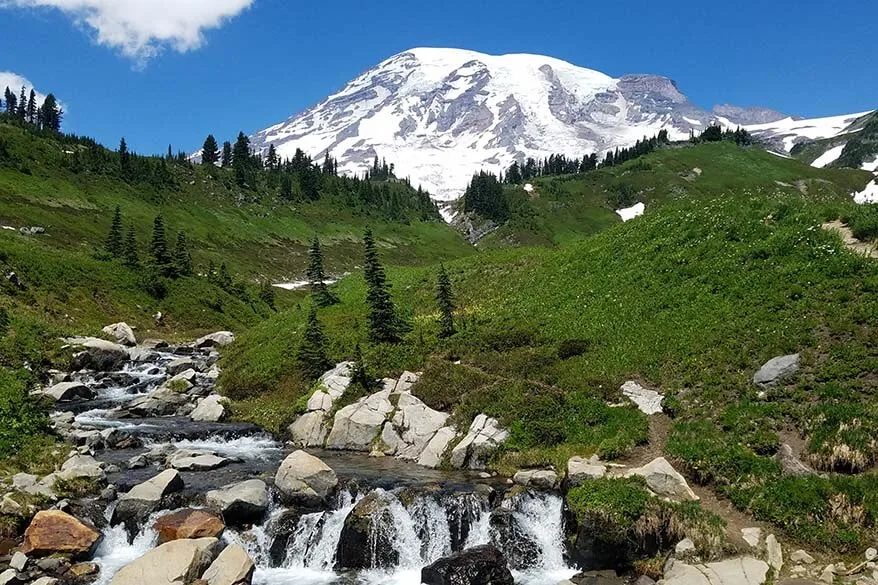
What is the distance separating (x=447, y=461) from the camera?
82.4ft

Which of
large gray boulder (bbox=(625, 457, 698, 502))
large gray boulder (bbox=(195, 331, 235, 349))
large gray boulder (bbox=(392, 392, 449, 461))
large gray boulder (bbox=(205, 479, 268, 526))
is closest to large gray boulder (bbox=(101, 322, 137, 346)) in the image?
large gray boulder (bbox=(195, 331, 235, 349))

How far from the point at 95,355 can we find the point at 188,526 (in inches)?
1370

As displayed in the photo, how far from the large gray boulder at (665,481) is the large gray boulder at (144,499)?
16304mm

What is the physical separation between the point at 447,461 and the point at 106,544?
42.8 ft

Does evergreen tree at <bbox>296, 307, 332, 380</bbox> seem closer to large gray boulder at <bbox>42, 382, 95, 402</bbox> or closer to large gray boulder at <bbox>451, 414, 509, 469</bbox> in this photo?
large gray boulder at <bbox>451, 414, 509, 469</bbox>

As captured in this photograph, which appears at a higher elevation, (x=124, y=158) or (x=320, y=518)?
(x=124, y=158)

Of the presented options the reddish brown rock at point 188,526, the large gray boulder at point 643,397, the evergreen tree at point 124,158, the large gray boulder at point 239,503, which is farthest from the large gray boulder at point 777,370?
the evergreen tree at point 124,158

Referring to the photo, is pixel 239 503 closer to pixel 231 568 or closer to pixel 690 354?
pixel 231 568

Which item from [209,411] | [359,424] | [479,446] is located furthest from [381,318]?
[479,446]

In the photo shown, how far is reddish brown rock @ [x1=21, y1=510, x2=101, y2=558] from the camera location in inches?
685

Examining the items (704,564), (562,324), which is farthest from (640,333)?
(704,564)

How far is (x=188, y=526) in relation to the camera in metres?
18.6

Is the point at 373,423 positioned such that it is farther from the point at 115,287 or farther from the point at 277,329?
the point at 115,287

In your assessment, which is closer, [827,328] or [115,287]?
[827,328]
